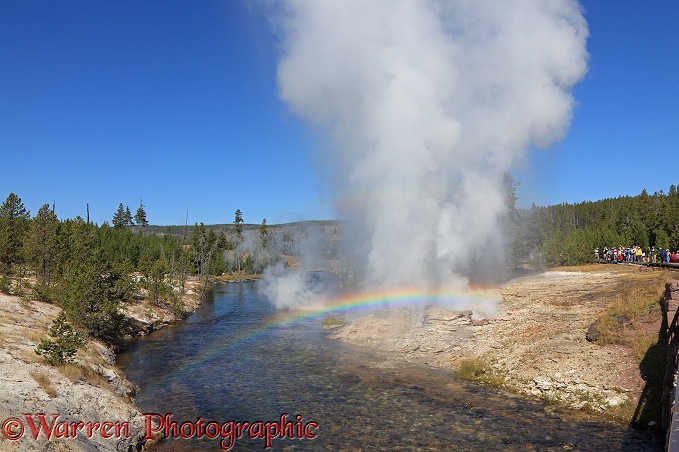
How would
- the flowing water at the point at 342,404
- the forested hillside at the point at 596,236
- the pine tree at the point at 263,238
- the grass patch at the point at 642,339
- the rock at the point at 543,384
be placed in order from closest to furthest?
the flowing water at the point at 342,404 → the grass patch at the point at 642,339 → the rock at the point at 543,384 → the forested hillside at the point at 596,236 → the pine tree at the point at 263,238

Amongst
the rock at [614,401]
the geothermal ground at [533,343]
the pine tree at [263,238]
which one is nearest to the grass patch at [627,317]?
the geothermal ground at [533,343]

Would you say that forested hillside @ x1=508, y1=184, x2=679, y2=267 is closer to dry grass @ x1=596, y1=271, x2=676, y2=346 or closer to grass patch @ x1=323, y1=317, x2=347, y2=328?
grass patch @ x1=323, y1=317, x2=347, y2=328

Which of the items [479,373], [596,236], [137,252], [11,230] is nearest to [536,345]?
[479,373]

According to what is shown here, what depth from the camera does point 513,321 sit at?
88.1 ft

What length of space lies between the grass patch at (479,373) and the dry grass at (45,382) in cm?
1688

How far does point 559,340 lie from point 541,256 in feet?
176

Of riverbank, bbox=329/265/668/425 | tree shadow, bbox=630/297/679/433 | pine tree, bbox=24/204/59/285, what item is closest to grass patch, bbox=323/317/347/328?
riverbank, bbox=329/265/668/425

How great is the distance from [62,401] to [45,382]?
1.42m

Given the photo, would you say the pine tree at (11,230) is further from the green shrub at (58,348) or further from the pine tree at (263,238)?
the pine tree at (263,238)

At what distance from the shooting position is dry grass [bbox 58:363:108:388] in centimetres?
1633

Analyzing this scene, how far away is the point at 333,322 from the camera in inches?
1470

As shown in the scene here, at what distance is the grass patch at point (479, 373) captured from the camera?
64.6 ft

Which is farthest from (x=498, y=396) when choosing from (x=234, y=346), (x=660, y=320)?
(x=234, y=346)

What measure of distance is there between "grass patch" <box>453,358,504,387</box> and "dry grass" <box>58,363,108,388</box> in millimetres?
16123
